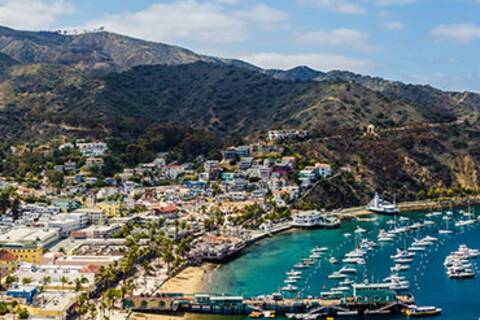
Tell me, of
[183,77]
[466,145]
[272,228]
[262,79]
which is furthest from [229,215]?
[183,77]

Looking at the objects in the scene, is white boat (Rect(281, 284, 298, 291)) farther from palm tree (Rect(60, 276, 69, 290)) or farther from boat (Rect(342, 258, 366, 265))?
palm tree (Rect(60, 276, 69, 290))

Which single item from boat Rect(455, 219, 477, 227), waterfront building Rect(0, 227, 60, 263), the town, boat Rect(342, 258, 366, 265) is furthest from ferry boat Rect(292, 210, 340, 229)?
waterfront building Rect(0, 227, 60, 263)

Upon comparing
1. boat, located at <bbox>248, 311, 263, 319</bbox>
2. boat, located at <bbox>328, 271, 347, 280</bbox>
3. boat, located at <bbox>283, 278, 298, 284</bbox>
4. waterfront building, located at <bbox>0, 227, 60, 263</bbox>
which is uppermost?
waterfront building, located at <bbox>0, 227, 60, 263</bbox>

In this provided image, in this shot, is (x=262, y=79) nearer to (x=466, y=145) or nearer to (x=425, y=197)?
(x=466, y=145)

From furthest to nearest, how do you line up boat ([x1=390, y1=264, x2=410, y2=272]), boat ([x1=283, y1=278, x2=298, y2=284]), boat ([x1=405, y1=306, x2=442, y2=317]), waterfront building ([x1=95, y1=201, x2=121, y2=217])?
1. waterfront building ([x1=95, y1=201, x2=121, y2=217])
2. boat ([x1=390, y1=264, x2=410, y2=272])
3. boat ([x1=283, y1=278, x2=298, y2=284])
4. boat ([x1=405, y1=306, x2=442, y2=317])

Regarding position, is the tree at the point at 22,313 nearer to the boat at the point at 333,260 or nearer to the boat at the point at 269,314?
the boat at the point at 269,314

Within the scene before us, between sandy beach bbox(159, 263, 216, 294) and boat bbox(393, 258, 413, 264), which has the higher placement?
boat bbox(393, 258, 413, 264)

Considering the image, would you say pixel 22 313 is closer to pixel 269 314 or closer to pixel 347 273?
pixel 269 314

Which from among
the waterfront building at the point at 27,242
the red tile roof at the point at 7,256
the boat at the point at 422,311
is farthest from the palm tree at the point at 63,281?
the boat at the point at 422,311
